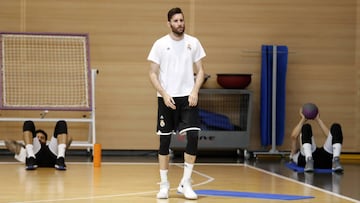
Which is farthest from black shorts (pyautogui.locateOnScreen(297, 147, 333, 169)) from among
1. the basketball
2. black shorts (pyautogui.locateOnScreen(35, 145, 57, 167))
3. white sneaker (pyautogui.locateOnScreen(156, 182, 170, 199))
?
white sneaker (pyautogui.locateOnScreen(156, 182, 170, 199))

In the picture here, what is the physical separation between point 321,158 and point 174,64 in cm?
334

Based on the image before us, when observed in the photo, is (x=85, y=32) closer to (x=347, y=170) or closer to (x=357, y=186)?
(x=347, y=170)

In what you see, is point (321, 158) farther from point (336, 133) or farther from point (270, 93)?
point (270, 93)

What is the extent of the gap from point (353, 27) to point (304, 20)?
28.5 inches

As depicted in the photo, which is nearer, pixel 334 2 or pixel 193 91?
pixel 193 91

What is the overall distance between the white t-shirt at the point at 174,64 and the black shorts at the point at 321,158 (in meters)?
3.13

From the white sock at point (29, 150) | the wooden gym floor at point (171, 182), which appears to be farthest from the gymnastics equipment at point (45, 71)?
the white sock at point (29, 150)

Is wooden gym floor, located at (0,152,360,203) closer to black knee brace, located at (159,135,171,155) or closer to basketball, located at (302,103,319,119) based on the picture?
black knee brace, located at (159,135,171,155)

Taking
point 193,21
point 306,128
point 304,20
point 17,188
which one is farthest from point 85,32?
point 17,188

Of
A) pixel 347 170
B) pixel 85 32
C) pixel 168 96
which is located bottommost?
pixel 347 170

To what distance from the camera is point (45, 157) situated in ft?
27.7

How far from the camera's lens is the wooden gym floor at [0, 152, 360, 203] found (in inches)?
223

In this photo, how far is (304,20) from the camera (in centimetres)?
1106

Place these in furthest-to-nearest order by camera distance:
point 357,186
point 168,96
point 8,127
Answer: point 8,127 < point 357,186 < point 168,96
